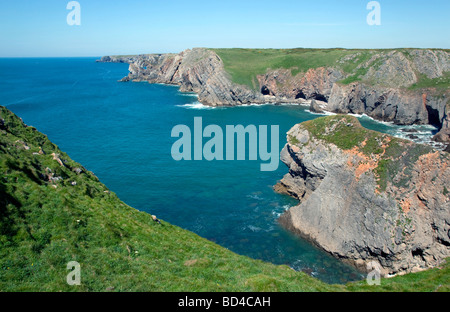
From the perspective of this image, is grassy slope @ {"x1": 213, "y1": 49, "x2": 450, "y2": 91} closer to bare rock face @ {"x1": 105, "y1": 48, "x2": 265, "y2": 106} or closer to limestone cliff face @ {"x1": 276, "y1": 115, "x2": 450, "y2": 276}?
bare rock face @ {"x1": 105, "y1": 48, "x2": 265, "y2": 106}

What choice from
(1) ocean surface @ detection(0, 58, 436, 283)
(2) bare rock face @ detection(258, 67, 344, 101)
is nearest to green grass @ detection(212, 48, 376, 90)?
(2) bare rock face @ detection(258, 67, 344, 101)

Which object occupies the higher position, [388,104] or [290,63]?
[290,63]

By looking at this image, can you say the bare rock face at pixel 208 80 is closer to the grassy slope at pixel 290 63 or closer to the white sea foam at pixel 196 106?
the white sea foam at pixel 196 106

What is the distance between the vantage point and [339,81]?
121 m

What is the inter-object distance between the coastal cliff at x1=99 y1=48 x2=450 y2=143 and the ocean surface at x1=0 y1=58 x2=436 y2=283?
7562mm

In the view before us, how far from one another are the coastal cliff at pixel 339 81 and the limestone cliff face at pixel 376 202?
55.1 meters

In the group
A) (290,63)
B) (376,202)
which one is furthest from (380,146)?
(290,63)

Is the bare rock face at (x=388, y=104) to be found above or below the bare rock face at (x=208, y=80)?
below

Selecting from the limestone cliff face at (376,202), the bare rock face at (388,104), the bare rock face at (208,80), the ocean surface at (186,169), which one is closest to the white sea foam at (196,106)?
the ocean surface at (186,169)

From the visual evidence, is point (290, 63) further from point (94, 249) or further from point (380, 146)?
point (94, 249)

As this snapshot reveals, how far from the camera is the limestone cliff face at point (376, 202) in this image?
35.5 metres

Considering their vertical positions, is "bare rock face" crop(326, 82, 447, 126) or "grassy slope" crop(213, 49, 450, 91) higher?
"grassy slope" crop(213, 49, 450, 91)

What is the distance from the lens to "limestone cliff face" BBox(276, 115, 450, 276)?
3550cm

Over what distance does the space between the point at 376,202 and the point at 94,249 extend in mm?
32622
